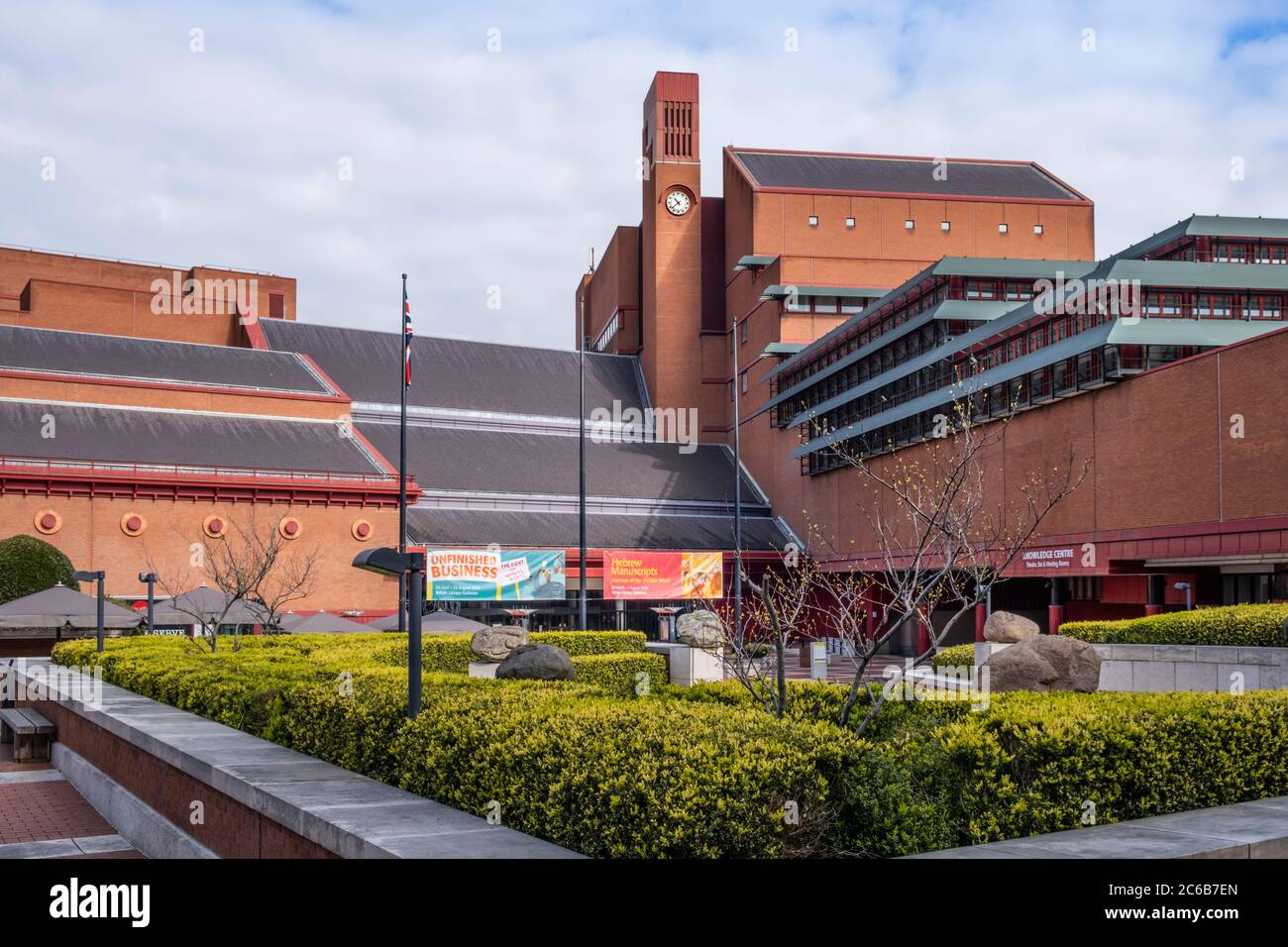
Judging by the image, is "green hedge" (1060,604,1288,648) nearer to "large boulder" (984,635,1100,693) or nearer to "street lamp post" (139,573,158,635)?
"large boulder" (984,635,1100,693)

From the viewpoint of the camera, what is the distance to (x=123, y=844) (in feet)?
41.5

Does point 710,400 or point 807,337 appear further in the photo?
point 710,400

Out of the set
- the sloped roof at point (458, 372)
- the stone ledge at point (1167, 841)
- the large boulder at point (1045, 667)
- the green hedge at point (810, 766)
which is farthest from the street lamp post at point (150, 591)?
the sloped roof at point (458, 372)

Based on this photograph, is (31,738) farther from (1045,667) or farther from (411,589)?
(1045,667)

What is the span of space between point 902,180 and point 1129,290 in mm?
39957

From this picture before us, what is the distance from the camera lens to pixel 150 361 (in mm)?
55375

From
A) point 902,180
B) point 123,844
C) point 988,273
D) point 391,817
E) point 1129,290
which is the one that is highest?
point 902,180

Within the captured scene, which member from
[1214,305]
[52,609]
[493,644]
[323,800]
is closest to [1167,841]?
[323,800]

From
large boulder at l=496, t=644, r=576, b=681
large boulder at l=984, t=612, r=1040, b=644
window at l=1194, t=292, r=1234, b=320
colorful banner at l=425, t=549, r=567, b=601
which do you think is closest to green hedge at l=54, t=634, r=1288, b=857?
large boulder at l=496, t=644, r=576, b=681

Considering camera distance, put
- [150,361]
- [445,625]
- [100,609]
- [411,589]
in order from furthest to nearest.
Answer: [150,361] → [445,625] → [100,609] → [411,589]

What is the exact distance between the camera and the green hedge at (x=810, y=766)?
22.9 ft

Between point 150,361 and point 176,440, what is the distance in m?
8.03
